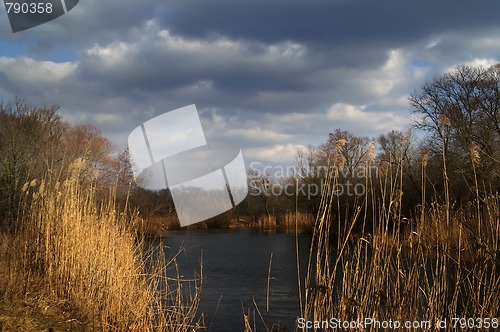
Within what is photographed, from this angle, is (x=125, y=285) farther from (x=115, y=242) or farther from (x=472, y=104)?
(x=472, y=104)

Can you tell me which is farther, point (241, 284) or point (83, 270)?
point (241, 284)

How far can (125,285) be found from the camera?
4.99m

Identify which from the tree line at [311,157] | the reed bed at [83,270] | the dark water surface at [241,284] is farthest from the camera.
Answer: the tree line at [311,157]

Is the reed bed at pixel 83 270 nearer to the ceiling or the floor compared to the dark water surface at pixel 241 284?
nearer to the ceiling

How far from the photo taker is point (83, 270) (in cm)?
496

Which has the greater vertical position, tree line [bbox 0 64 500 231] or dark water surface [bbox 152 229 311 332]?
tree line [bbox 0 64 500 231]

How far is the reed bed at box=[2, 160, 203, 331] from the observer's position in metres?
4.45

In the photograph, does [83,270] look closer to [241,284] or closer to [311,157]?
[241,284]

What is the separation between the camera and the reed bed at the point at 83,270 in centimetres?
445

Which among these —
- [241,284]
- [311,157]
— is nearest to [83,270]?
[241,284]

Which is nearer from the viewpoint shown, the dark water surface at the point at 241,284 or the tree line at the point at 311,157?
the dark water surface at the point at 241,284

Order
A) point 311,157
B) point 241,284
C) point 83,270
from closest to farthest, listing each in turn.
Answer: point 83,270
point 241,284
point 311,157

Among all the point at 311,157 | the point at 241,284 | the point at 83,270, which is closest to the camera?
the point at 83,270

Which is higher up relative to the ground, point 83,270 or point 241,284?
point 83,270
